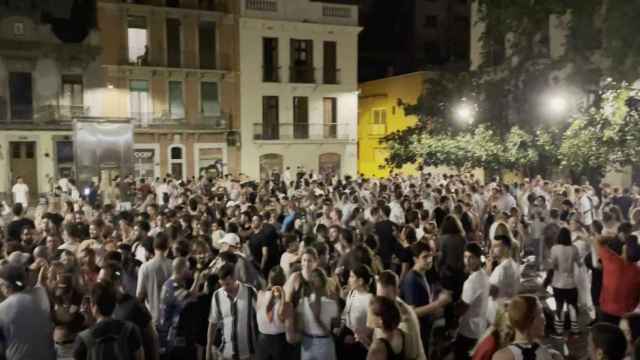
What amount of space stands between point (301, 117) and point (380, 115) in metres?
6.20

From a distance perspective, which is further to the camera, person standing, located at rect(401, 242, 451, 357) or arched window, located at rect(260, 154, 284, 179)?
arched window, located at rect(260, 154, 284, 179)

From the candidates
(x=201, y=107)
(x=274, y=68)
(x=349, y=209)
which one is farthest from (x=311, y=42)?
(x=349, y=209)

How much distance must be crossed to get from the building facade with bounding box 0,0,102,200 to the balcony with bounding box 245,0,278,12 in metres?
7.88

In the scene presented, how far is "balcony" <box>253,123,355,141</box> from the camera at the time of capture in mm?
31938

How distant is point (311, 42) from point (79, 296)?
2850 centimetres

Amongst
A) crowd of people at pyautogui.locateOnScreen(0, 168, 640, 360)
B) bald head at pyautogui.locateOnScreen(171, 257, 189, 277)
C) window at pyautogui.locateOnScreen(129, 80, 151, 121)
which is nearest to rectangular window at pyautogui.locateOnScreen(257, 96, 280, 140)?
window at pyautogui.locateOnScreen(129, 80, 151, 121)

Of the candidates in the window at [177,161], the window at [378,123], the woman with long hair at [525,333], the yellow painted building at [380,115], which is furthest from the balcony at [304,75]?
the woman with long hair at [525,333]

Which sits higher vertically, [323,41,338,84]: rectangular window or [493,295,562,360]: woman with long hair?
[323,41,338,84]: rectangular window

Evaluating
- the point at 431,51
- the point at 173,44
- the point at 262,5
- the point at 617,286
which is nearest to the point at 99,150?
the point at 173,44

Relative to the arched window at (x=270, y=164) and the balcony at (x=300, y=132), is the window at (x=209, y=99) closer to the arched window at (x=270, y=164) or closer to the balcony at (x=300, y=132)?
the balcony at (x=300, y=132)

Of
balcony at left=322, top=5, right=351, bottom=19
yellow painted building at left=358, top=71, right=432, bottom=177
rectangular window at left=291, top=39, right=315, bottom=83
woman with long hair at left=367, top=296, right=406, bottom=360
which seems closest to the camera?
woman with long hair at left=367, top=296, right=406, bottom=360

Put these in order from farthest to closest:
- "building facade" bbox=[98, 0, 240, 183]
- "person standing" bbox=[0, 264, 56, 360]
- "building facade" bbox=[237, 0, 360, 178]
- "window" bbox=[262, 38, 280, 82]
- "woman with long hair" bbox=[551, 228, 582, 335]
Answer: "window" bbox=[262, 38, 280, 82] → "building facade" bbox=[237, 0, 360, 178] → "building facade" bbox=[98, 0, 240, 183] → "woman with long hair" bbox=[551, 228, 582, 335] → "person standing" bbox=[0, 264, 56, 360]

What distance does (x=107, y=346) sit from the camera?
441 centimetres

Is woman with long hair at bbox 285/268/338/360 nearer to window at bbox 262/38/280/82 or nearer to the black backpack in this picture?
the black backpack
